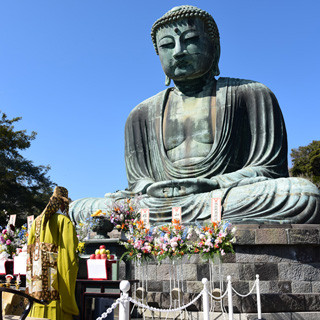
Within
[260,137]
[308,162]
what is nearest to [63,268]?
[260,137]

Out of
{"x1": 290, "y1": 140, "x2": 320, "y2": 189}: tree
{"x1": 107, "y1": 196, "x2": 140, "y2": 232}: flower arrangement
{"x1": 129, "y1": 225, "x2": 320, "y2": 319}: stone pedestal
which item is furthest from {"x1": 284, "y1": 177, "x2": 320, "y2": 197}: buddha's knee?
{"x1": 290, "y1": 140, "x2": 320, "y2": 189}: tree

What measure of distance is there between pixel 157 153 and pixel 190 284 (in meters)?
3.76

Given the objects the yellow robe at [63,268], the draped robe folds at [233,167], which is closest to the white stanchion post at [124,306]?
the yellow robe at [63,268]

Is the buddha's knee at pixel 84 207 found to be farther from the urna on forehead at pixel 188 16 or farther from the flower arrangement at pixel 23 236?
the urna on forehead at pixel 188 16

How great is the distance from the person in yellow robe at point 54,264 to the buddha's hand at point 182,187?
11.4 feet

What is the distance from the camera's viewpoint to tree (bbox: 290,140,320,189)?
2259cm

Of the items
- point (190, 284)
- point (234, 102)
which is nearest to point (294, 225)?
point (190, 284)

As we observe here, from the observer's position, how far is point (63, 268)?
438 centimetres

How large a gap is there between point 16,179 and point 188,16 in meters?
10.5

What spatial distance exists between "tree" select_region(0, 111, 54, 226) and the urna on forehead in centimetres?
923

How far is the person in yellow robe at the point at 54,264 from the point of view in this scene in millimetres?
4262

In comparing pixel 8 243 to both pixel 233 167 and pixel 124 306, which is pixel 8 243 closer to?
pixel 233 167

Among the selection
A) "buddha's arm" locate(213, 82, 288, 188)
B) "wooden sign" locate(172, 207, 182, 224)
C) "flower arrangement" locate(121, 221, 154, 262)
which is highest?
"buddha's arm" locate(213, 82, 288, 188)

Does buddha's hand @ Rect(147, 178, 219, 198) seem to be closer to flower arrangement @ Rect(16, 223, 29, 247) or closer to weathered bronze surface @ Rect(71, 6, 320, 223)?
weathered bronze surface @ Rect(71, 6, 320, 223)
